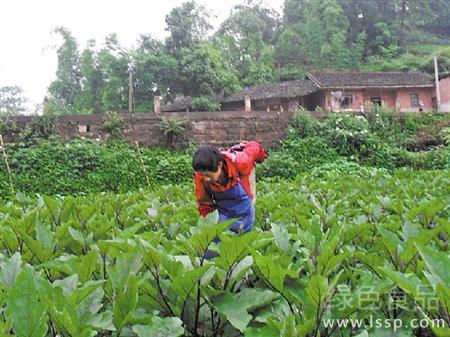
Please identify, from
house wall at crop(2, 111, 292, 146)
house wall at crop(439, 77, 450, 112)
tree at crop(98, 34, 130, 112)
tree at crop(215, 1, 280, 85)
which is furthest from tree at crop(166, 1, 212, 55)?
house wall at crop(439, 77, 450, 112)

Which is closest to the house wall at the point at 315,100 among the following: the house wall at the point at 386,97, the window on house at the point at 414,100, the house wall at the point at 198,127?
the house wall at the point at 386,97

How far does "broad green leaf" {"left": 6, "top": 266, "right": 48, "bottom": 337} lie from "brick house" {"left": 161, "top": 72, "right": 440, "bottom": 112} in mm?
22963

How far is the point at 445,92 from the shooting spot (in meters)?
26.3

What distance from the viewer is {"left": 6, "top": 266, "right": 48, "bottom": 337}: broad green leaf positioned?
0.89 m

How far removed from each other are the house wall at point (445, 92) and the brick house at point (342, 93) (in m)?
0.31

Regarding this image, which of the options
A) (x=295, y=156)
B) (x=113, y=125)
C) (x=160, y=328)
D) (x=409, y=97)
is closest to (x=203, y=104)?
Answer: (x=113, y=125)

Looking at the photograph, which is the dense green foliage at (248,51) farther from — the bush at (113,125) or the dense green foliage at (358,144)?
the dense green foliage at (358,144)

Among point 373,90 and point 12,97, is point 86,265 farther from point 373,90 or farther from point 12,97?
point 12,97

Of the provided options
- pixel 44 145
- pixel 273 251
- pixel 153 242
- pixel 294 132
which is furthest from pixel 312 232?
pixel 294 132

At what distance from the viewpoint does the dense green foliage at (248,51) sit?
907 inches

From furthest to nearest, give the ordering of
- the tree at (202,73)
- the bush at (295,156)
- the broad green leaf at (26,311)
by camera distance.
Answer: the tree at (202,73)
the bush at (295,156)
the broad green leaf at (26,311)

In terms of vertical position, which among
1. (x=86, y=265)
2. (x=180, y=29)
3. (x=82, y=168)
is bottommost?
(x=82, y=168)

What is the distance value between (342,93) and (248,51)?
36.3 ft

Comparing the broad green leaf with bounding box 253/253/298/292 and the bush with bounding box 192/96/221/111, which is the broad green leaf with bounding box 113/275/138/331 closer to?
the broad green leaf with bounding box 253/253/298/292
